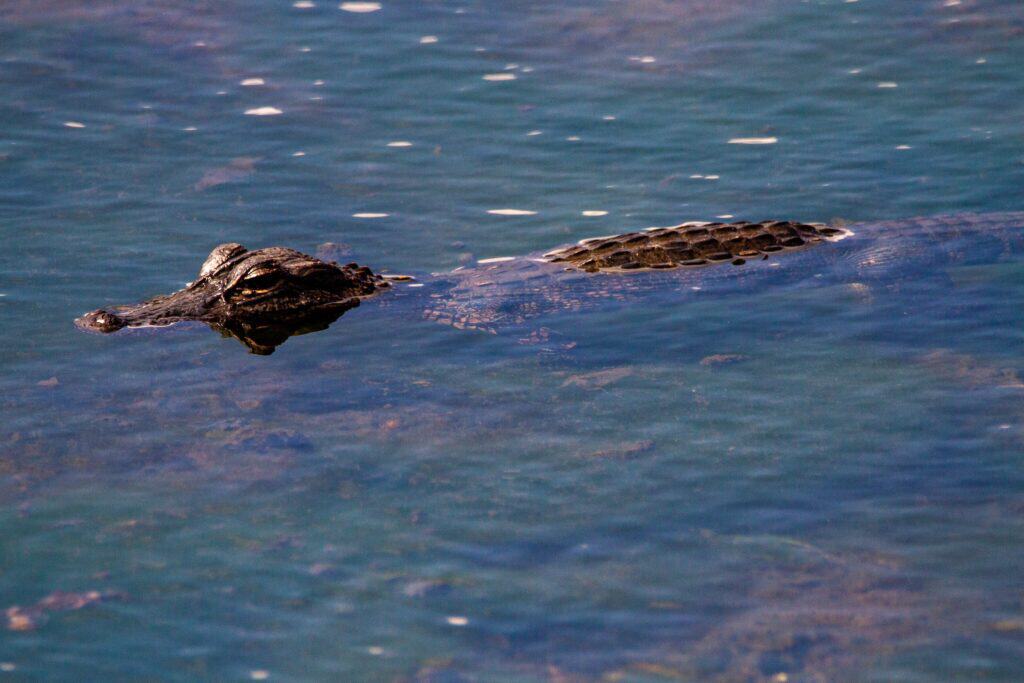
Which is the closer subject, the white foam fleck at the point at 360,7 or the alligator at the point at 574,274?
the alligator at the point at 574,274

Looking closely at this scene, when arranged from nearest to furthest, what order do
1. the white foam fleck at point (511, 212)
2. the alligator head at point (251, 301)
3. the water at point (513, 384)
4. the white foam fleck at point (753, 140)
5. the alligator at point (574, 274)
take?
the water at point (513, 384) → the alligator head at point (251, 301) → the alligator at point (574, 274) → the white foam fleck at point (511, 212) → the white foam fleck at point (753, 140)

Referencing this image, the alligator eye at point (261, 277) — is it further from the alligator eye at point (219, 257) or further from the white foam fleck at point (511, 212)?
the white foam fleck at point (511, 212)

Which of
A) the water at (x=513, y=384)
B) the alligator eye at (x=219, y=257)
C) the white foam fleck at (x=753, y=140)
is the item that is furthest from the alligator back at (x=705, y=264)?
the white foam fleck at (x=753, y=140)

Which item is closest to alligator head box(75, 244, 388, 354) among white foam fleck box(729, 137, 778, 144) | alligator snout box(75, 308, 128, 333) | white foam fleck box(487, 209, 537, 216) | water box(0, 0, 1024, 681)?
alligator snout box(75, 308, 128, 333)

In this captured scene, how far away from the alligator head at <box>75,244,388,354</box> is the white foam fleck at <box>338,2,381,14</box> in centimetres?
752

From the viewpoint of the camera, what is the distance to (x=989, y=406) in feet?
26.1

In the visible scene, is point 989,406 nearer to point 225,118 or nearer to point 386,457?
point 386,457

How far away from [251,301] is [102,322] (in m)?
1.10

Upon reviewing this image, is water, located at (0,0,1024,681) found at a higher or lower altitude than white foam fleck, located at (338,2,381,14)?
lower

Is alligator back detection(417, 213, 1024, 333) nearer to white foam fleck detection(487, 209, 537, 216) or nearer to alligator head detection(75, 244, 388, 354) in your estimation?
Result: alligator head detection(75, 244, 388, 354)

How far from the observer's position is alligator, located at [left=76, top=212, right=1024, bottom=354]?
31.9 ft

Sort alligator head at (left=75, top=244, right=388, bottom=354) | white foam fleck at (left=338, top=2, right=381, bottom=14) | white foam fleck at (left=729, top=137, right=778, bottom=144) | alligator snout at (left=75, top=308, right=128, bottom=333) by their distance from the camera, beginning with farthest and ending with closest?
white foam fleck at (left=338, top=2, right=381, bottom=14), white foam fleck at (left=729, top=137, right=778, bottom=144), alligator head at (left=75, top=244, right=388, bottom=354), alligator snout at (left=75, top=308, right=128, bottom=333)

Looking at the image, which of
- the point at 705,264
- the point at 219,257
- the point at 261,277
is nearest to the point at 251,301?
the point at 261,277

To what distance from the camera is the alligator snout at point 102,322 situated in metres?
9.42
